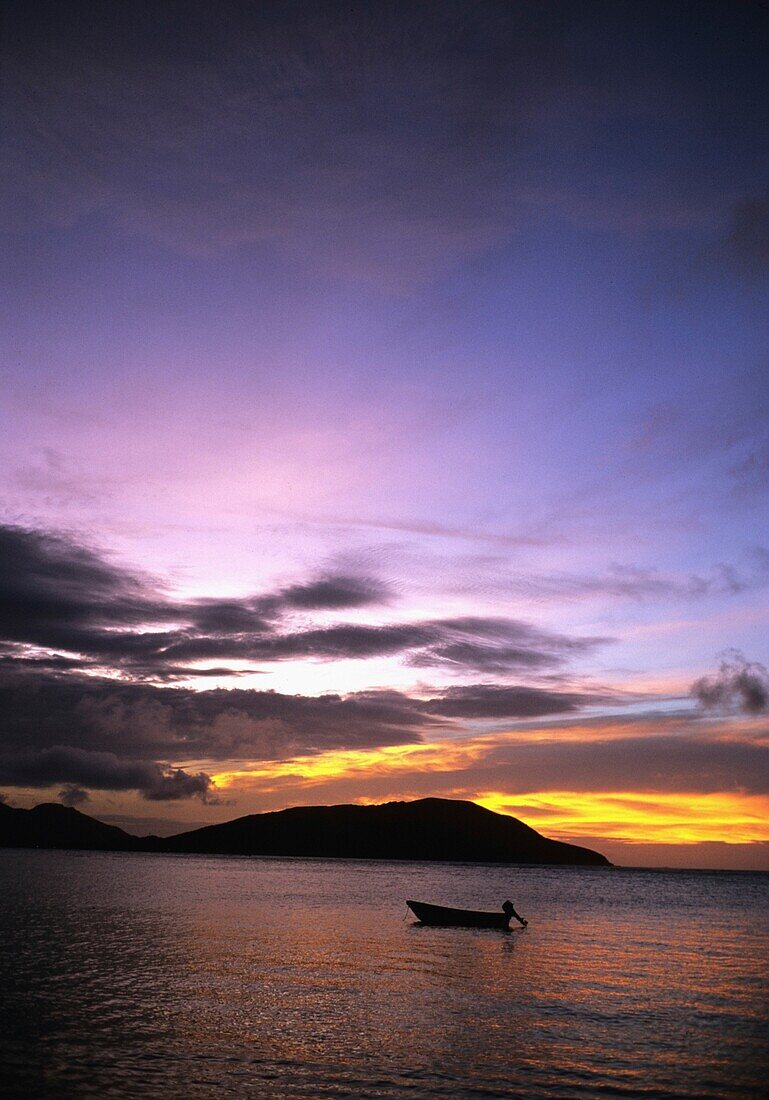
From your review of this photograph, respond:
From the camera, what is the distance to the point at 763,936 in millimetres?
73938

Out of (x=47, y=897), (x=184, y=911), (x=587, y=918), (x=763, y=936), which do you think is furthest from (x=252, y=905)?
(x=763, y=936)

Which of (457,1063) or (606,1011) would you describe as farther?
(606,1011)

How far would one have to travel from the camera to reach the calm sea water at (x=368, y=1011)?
918 inches

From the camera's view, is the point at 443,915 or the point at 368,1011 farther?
the point at 443,915

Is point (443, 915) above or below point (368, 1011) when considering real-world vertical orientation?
below

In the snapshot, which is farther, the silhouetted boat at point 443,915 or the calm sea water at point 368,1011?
the silhouetted boat at point 443,915

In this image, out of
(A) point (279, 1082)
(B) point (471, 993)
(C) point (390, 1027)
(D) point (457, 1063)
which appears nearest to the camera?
(A) point (279, 1082)

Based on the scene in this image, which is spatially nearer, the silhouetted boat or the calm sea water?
the calm sea water

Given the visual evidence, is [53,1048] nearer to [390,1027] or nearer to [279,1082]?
[279,1082]

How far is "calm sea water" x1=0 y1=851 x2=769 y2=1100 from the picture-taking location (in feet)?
→ 76.5

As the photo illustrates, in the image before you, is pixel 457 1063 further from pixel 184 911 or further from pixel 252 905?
pixel 252 905

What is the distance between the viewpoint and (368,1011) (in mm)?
32219

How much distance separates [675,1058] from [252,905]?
65.7 m

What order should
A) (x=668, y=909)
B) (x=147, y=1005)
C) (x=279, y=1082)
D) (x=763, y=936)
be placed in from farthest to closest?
(x=668, y=909)
(x=763, y=936)
(x=147, y=1005)
(x=279, y=1082)
